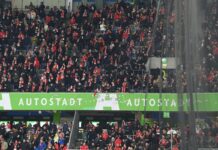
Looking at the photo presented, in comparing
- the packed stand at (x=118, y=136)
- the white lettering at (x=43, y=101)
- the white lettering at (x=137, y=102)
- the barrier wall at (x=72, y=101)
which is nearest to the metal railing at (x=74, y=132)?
the packed stand at (x=118, y=136)

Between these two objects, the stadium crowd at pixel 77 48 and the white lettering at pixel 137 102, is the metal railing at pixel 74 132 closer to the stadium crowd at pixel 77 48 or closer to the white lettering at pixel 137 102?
the stadium crowd at pixel 77 48

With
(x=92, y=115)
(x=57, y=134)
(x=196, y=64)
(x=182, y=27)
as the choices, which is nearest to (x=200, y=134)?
(x=196, y=64)

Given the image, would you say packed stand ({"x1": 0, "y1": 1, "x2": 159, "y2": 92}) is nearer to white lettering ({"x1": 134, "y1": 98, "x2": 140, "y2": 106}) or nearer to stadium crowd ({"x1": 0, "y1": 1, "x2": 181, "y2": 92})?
stadium crowd ({"x1": 0, "y1": 1, "x2": 181, "y2": 92})

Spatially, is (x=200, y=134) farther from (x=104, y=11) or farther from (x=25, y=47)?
(x=104, y=11)

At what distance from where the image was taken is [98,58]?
119 feet

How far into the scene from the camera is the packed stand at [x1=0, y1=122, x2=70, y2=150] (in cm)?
3083

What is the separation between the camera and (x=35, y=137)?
31.1 metres

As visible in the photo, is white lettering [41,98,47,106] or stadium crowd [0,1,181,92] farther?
stadium crowd [0,1,181,92]

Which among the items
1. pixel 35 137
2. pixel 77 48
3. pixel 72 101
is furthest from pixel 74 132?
pixel 77 48

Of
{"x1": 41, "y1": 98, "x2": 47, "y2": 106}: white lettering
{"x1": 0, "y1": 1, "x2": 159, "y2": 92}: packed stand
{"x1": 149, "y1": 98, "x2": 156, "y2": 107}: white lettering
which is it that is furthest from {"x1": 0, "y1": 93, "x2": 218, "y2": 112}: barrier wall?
{"x1": 149, "y1": 98, "x2": 156, "y2": 107}: white lettering

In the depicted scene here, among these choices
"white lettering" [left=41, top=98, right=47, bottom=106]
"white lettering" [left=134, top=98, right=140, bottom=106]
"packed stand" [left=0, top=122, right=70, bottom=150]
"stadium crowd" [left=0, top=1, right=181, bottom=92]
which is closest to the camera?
"packed stand" [left=0, top=122, right=70, bottom=150]

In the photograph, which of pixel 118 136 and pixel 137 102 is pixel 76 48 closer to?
pixel 137 102

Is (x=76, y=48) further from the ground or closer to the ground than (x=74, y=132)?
further from the ground

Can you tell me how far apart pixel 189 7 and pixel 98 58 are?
1045 inches
